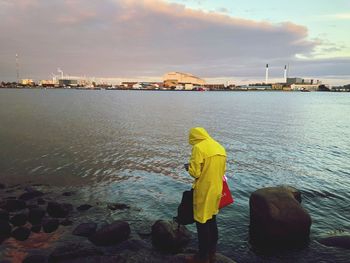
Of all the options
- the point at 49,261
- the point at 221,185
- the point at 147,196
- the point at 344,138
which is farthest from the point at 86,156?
the point at 344,138

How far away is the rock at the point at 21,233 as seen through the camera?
10617mm

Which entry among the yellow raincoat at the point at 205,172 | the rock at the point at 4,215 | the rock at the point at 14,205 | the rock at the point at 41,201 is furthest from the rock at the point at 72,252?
the rock at the point at 41,201

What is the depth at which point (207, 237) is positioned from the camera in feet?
25.5

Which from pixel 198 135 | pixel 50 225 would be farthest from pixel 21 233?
pixel 198 135

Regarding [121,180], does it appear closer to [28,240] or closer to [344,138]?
[28,240]

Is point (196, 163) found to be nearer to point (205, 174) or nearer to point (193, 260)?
point (205, 174)

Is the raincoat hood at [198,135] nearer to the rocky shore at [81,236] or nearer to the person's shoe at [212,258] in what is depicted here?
the person's shoe at [212,258]

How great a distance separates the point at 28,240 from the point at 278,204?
27.1ft

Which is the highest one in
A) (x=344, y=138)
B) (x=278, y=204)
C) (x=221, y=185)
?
(x=221, y=185)

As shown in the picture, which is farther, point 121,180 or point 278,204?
point 121,180

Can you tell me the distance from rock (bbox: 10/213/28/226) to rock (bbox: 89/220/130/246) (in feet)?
9.22

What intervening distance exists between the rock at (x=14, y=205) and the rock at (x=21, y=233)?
2.35m

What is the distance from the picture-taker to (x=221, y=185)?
24.5 feet

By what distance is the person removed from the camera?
709 centimetres
